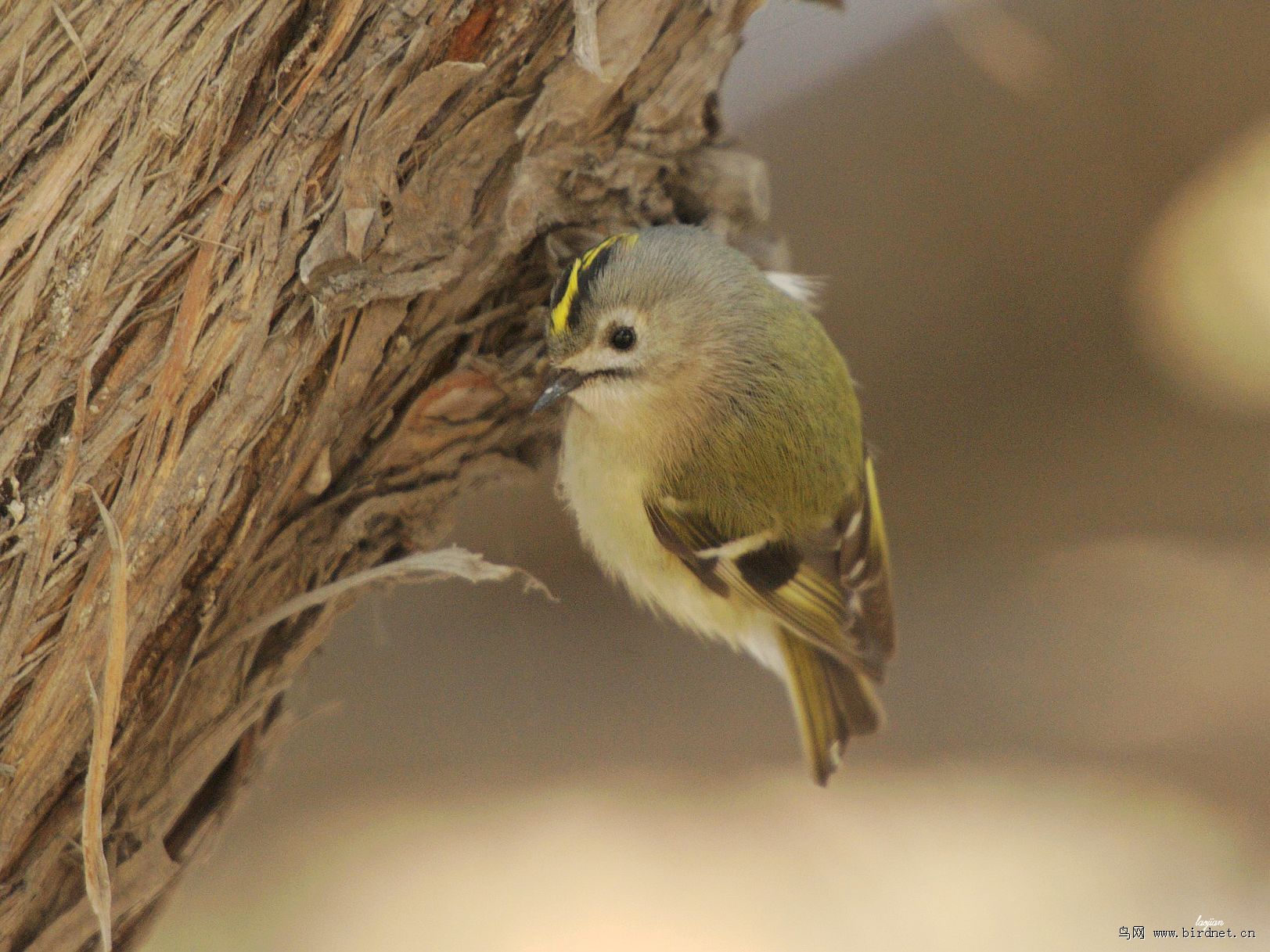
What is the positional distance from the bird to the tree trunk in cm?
10

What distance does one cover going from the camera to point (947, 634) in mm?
1802

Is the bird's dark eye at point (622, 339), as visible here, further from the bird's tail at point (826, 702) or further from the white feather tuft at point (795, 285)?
the bird's tail at point (826, 702)

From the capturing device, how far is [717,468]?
107 centimetres

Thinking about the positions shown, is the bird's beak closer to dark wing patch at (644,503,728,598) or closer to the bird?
the bird

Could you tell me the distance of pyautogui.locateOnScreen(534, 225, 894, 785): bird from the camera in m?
0.95

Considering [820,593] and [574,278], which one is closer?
[574,278]

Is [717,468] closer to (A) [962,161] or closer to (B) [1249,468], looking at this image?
(A) [962,161]

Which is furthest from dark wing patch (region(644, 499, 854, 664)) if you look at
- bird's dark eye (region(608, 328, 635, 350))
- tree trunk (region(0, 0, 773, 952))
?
tree trunk (region(0, 0, 773, 952))

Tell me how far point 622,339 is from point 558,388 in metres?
0.08

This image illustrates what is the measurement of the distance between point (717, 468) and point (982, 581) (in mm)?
883

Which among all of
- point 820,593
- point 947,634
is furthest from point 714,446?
point 947,634

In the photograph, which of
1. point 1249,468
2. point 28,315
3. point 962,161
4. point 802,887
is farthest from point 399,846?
point 1249,468

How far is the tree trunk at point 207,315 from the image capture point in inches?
28.6

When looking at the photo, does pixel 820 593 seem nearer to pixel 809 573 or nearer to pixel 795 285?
pixel 809 573
